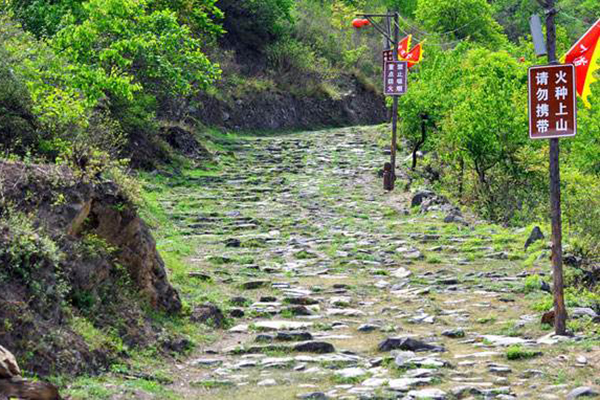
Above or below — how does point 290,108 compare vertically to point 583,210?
above

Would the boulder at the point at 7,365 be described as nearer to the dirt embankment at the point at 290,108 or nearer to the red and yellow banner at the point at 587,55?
the red and yellow banner at the point at 587,55

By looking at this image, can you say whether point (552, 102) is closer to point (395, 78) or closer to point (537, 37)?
point (537, 37)

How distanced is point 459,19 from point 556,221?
3987 cm

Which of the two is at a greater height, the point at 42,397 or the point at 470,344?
the point at 42,397

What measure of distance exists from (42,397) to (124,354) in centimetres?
198

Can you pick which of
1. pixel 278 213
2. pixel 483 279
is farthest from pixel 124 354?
pixel 278 213

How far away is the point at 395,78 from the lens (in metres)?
23.1

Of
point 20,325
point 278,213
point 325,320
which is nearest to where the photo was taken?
point 20,325

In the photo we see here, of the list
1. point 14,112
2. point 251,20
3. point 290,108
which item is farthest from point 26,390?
point 251,20

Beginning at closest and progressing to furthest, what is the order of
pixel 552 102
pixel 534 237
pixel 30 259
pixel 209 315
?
pixel 30 259 < pixel 552 102 < pixel 209 315 < pixel 534 237

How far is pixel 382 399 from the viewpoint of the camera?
7047 mm

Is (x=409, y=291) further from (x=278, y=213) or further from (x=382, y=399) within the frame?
(x=278, y=213)

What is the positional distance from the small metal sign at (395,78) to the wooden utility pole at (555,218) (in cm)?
1371

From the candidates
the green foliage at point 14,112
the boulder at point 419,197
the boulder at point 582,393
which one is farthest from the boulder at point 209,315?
the boulder at point 419,197
